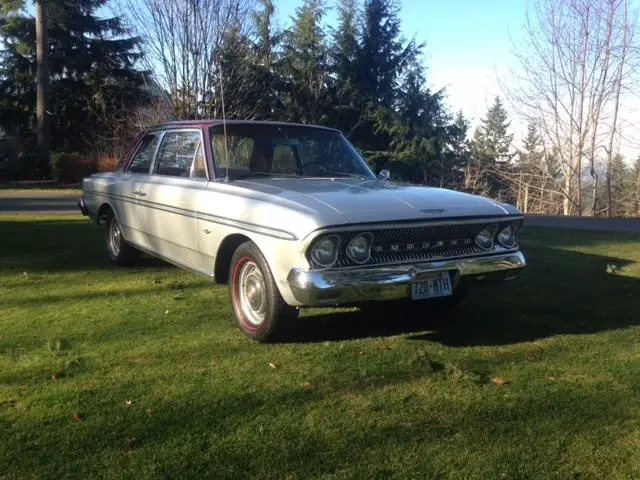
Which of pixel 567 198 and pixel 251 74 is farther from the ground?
pixel 251 74

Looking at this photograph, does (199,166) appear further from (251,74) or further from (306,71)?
(306,71)

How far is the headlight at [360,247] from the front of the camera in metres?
3.95

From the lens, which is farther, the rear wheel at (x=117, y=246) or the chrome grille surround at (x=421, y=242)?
the rear wheel at (x=117, y=246)

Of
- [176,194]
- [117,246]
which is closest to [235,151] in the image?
[176,194]

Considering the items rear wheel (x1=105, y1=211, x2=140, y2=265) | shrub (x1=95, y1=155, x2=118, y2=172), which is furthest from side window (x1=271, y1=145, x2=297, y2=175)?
shrub (x1=95, y1=155, x2=118, y2=172)

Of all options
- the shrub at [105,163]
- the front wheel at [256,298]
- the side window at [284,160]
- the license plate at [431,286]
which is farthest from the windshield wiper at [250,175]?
the shrub at [105,163]

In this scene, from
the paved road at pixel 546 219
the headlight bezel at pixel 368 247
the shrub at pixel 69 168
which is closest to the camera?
the headlight bezel at pixel 368 247

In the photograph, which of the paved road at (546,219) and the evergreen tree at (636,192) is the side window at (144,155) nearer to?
the paved road at (546,219)

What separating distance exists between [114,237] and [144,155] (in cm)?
131

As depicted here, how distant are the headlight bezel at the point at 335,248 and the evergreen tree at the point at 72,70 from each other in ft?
102

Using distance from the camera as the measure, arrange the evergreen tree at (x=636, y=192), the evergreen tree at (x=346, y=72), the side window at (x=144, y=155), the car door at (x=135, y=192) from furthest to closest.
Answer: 1. the evergreen tree at (x=346, y=72)
2. the evergreen tree at (x=636, y=192)
3. the side window at (x=144, y=155)
4. the car door at (x=135, y=192)

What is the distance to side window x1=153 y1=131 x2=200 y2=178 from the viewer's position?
216 inches

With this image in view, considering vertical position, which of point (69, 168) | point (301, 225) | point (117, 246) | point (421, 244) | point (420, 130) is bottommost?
point (117, 246)

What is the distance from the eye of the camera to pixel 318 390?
138 inches
